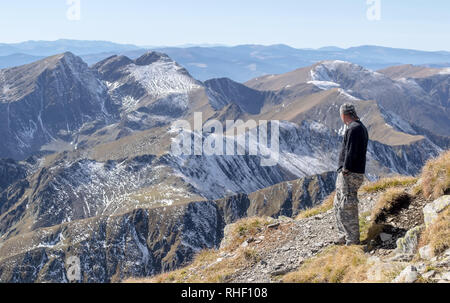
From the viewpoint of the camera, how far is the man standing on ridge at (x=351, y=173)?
14930 millimetres

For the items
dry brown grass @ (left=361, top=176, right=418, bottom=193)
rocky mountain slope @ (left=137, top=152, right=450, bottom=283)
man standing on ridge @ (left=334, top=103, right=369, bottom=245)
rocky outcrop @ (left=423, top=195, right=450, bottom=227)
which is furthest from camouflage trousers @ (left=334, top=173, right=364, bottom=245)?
dry brown grass @ (left=361, top=176, right=418, bottom=193)

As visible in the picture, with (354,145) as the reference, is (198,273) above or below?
below

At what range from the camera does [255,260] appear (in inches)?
664

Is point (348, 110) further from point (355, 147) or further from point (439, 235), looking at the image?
point (439, 235)

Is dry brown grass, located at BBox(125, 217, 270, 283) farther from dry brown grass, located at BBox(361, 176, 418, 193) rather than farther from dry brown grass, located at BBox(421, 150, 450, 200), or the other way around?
dry brown grass, located at BBox(421, 150, 450, 200)

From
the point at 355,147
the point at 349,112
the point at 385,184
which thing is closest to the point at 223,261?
the point at 355,147

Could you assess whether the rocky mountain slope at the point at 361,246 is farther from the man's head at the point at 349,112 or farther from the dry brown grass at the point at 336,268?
the man's head at the point at 349,112

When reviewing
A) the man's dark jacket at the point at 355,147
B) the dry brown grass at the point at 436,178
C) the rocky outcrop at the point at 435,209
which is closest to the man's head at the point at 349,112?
the man's dark jacket at the point at 355,147

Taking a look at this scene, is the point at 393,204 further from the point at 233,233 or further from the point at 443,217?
the point at 233,233

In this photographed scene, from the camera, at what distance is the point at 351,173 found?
15.3 meters

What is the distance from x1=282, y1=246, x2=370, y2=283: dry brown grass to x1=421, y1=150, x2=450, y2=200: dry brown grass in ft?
14.5
